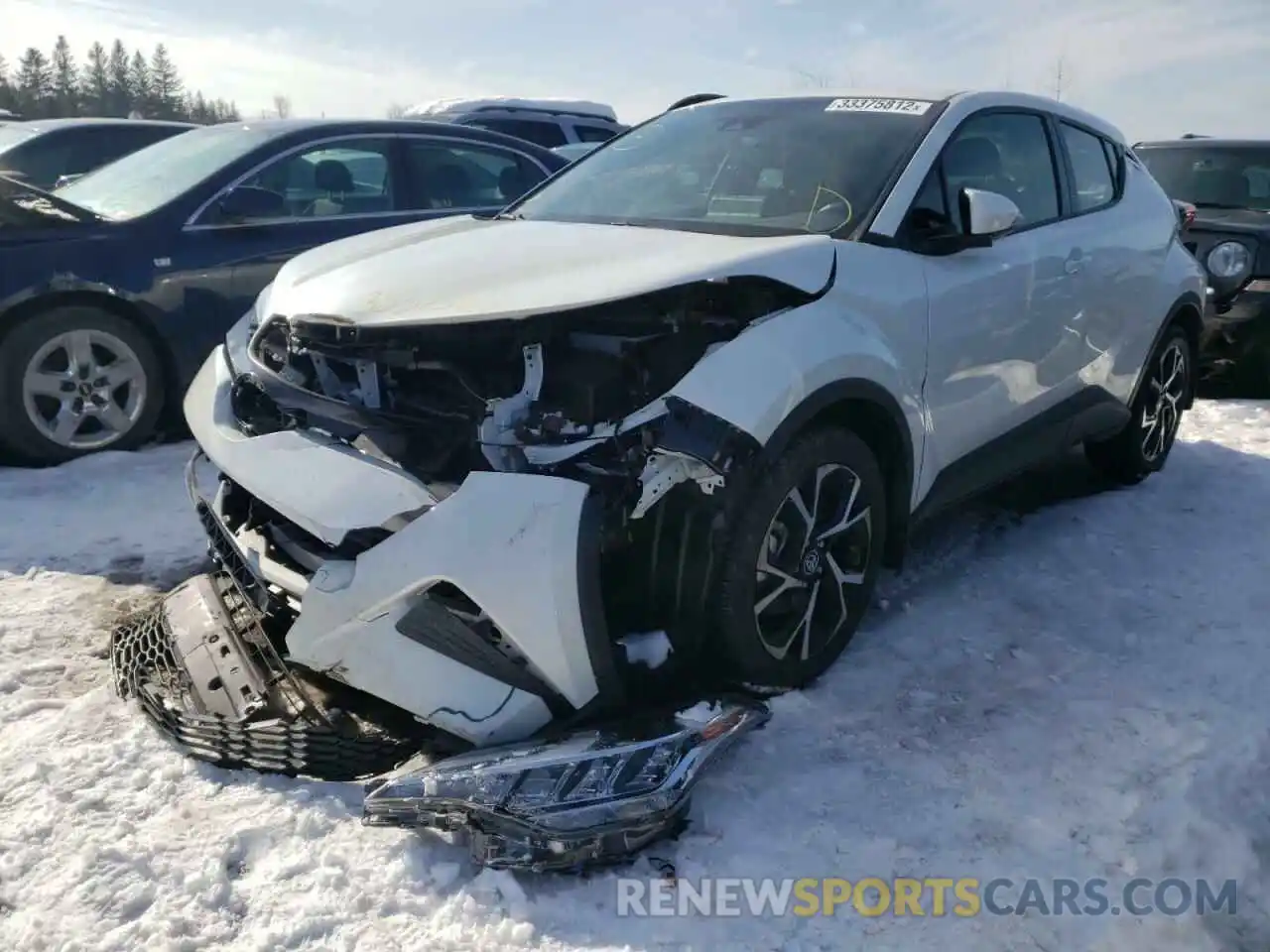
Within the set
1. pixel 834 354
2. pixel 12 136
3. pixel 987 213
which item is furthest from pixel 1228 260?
pixel 12 136

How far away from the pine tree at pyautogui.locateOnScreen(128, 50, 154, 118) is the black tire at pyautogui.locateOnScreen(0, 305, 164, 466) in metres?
56.9

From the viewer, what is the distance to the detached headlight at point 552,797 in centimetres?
231

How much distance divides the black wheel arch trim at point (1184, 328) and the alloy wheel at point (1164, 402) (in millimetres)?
94

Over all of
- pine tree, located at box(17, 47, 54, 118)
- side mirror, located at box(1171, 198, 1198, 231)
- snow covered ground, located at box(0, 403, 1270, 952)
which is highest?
pine tree, located at box(17, 47, 54, 118)

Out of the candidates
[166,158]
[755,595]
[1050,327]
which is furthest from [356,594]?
[166,158]

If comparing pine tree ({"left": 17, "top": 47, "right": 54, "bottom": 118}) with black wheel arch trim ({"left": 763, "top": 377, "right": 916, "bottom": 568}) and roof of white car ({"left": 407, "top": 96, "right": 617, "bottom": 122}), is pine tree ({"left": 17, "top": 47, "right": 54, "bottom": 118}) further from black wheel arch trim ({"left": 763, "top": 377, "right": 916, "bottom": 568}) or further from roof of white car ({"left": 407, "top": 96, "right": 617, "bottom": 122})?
black wheel arch trim ({"left": 763, "top": 377, "right": 916, "bottom": 568})

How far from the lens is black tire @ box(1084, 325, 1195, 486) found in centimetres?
512

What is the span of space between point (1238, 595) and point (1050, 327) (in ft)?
4.06

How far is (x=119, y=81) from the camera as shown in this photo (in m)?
66.4

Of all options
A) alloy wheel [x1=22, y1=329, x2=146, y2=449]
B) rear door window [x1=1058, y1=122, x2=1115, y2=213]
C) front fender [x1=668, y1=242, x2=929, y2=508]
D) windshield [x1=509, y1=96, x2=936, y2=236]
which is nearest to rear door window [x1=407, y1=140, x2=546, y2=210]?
alloy wheel [x1=22, y1=329, x2=146, y2=449]

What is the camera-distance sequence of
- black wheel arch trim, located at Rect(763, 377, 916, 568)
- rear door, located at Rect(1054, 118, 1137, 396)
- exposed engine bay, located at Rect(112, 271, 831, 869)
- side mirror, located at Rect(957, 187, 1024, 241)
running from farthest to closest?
rear door, located at Rect(1054, 118, 1137, 396)
side mirror, located at Rect(957, 187, 1024, 241)
black wheel arch trim, located at Rect(763, 377, 916, 568)
exposed engine bay, located at Rect(112, 271, 831, 869)

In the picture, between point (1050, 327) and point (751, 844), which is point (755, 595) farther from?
point (1050, 327)

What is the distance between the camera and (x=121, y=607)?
11.9 ft

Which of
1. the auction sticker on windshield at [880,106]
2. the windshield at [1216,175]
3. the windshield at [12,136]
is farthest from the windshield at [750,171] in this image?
the windshield at [12,136]
